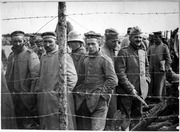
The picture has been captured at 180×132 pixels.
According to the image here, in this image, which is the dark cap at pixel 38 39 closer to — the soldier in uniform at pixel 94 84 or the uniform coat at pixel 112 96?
the soldier in uniform at pixel 94 84

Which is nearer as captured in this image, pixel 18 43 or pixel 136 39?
pixel 136 39

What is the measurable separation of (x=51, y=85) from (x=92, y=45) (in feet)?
2.39

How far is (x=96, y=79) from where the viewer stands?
20.5 feet

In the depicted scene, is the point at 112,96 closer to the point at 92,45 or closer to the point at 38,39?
the point at 92,45

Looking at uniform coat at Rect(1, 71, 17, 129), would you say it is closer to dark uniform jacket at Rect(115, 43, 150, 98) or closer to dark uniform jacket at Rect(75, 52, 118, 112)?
dark uniform jacket at Rect(75, 52, 118, 112)

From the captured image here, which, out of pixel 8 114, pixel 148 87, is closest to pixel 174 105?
pixel 148 87

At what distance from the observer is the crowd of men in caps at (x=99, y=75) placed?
6230 mm

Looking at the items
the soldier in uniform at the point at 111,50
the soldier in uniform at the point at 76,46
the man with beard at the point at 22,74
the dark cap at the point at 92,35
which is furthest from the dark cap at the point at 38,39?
the soldier in uniform at the point at 111,50

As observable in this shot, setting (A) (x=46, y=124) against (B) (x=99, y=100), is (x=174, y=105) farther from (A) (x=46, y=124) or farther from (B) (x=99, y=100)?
(A) (x=46, y=124)

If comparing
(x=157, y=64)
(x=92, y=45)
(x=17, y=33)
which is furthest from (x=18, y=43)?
(x=157, y=64)

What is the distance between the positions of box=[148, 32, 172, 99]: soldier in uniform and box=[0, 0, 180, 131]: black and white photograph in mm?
13

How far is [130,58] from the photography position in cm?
627

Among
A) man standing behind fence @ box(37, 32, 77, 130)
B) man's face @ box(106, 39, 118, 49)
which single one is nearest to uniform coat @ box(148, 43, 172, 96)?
man's face @ box(106, 39, 118, 49)

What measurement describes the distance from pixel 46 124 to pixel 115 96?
95cm
